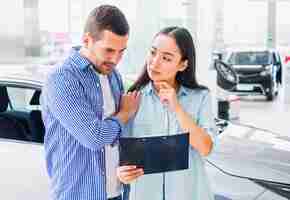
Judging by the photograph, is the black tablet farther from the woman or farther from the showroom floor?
the showroom floor

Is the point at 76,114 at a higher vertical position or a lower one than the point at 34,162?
higher

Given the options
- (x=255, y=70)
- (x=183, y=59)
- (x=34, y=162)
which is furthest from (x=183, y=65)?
(x=255, y=70)

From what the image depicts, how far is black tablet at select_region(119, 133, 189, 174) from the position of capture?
5.20 ft

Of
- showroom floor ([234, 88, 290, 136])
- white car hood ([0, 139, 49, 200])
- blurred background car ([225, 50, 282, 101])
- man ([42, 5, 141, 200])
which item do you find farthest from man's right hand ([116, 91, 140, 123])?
blurred background car ([225, 50, 282, 101])

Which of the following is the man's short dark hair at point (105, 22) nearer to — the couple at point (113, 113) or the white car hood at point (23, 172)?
the couple at point (113, 113)

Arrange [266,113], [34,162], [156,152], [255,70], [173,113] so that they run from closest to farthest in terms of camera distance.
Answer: [156,152] → [173,113] → [34,162] → [266,113] → [255,70]

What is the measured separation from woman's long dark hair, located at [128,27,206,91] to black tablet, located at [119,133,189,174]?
0.23 m

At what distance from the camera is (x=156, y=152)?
63.4 inches

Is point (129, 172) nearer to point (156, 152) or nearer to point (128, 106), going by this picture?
point (156, 152)

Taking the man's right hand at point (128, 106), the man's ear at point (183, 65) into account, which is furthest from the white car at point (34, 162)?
the man's ear at point (183, 65)

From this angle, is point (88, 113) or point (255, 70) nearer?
point (88, 113)

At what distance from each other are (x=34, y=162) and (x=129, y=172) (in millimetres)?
1319

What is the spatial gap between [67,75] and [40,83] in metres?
1.26

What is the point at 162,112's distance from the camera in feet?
5.72
